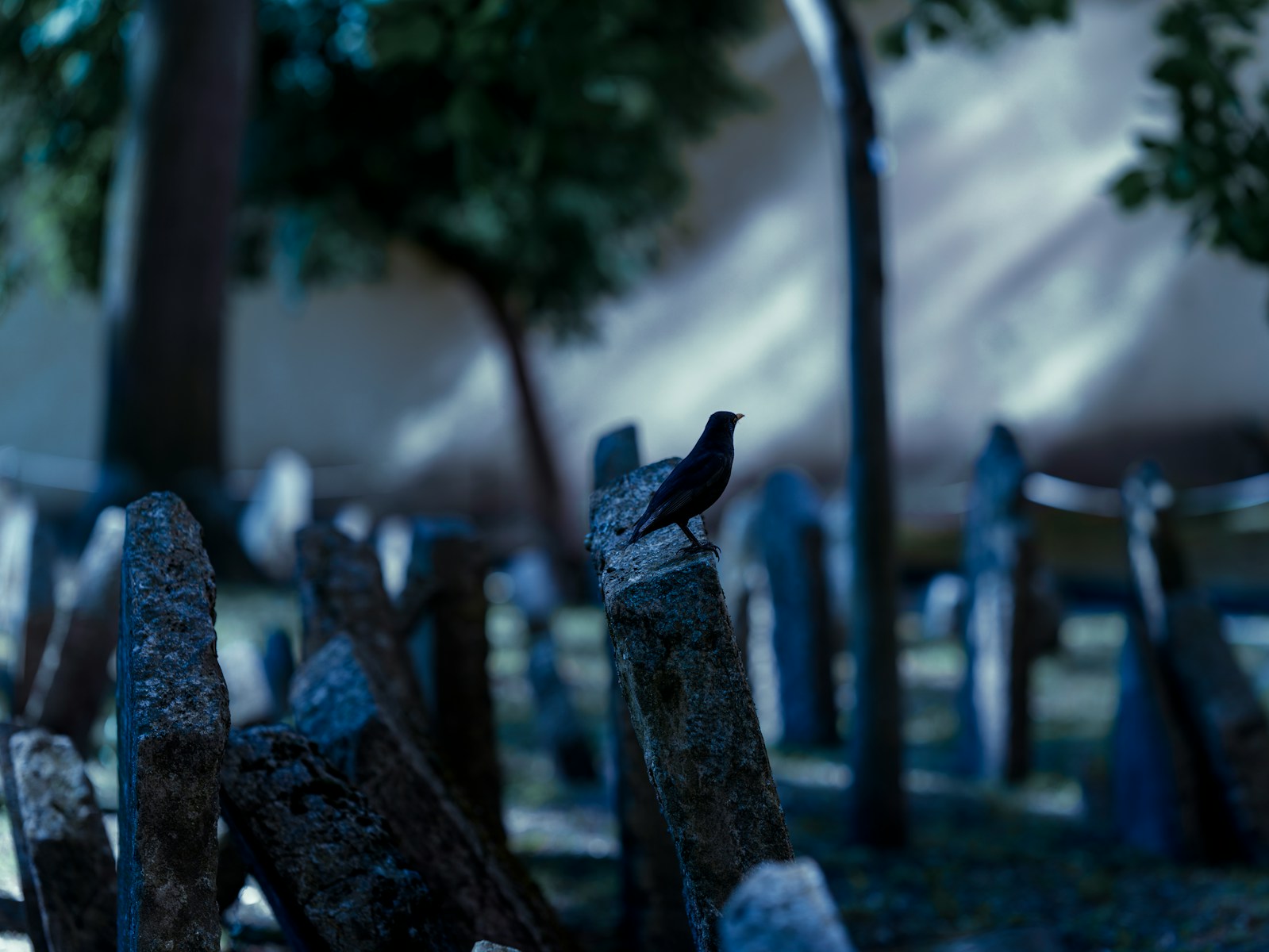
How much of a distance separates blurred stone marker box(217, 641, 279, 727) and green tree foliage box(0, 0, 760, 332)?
4.95 metres

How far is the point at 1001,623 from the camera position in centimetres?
537

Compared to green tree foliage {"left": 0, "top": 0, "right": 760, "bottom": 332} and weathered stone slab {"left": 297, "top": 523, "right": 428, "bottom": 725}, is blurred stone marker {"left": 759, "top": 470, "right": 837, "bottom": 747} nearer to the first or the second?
weathered stone slab {"left": 297, "top": 523, "right": 428, "bottom": 725}

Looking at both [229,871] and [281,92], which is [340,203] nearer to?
[281,92]

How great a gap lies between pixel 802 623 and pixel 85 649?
3.25 metres

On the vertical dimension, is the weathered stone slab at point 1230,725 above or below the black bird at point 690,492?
below

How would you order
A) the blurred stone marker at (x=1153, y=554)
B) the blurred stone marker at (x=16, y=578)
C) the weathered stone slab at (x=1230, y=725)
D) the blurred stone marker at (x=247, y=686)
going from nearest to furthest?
the weathered stone slab at (x=1230, y=725), the blurred stone marker at (x=247, y=686), the blurred stone marker at (x=1153, y=554), the blurred stone marker at (x=16, y=578)

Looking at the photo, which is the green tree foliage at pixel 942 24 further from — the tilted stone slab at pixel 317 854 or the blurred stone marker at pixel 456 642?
the tilted stone slab at pixel 317 854

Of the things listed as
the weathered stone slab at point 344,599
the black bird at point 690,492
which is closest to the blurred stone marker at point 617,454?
the weathered stone slab at point 344,599

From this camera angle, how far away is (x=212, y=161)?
7844mm

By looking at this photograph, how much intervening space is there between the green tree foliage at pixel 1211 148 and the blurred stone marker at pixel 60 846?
3266mm

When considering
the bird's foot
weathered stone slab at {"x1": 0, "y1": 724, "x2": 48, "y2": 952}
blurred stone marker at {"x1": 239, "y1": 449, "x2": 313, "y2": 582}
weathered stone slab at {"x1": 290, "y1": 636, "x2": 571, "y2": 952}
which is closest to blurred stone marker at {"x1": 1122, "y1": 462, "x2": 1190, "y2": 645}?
weathered stone slab at {"x1": 290, "y1": 636, "x2": 571, "y2": 952}

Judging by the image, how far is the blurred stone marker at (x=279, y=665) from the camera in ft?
15.1

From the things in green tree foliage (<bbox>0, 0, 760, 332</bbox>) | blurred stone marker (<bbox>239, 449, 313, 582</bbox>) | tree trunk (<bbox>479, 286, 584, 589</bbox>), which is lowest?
blurred stone marker (<bbox>239, 449, 313, 582</bbox>)

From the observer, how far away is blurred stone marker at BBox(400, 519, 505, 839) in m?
3.54
